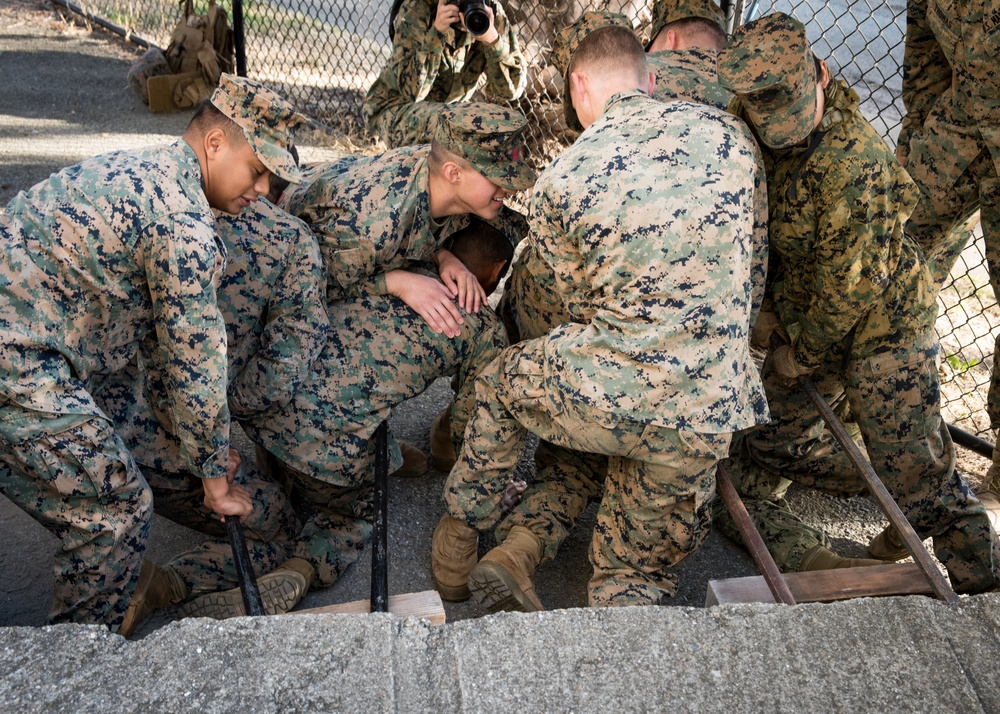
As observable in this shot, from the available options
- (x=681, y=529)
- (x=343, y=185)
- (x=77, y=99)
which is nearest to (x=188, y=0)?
(x=77, y=99)

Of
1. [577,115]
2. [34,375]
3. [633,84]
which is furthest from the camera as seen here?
[577,115]

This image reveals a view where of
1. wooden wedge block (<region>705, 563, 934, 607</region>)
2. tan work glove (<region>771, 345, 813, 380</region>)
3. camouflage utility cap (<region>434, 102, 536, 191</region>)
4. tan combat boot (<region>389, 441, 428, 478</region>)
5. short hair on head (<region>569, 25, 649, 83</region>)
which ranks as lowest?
tan combat boot (<region>389, 441, 428, 478</region>)

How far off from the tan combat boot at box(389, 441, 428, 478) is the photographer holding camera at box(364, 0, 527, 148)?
1836 mm

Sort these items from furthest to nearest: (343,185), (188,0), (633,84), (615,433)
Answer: (188,0), (343,185), (633,84), (615,433)

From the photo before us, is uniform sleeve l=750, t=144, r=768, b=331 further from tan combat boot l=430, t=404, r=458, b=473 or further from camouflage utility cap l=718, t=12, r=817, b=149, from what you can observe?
tan combat boot l=430, t=404, r=458, b=473

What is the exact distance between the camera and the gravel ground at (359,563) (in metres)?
3.17

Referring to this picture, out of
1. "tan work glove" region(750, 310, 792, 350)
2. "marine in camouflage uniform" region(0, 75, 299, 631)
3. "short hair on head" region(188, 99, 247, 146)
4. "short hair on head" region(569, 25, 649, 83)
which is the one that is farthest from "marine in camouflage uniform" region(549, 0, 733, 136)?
"marine in camouflage uniform" region(0, 75, 299, 631)

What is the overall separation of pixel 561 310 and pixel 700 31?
1585 mm

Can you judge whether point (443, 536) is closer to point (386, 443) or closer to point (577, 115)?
point (386, 443)

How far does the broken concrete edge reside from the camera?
185 centimetres

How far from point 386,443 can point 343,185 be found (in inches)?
37.9

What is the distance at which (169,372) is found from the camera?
8.73 ft

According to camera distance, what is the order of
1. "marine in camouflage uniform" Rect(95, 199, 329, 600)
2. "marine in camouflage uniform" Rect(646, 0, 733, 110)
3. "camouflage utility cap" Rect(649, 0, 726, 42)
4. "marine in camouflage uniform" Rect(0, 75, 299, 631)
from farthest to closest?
"camouflage utility cap" Rect(649, 0, 726, 42), "marine in camouflage uniform" Rect(646, 0, 733, 110), "marine in camouflage uniform" Rect(95, 199, 329, 600), "marine in camouflage uniform" Rect(0, 75, 299, 631)

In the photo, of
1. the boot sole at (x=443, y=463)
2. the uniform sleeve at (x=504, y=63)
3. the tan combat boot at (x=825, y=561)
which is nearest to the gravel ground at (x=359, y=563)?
the boot sole at (x=443, y=463)
